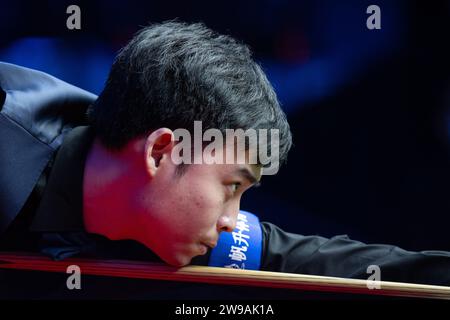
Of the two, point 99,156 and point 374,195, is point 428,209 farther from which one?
point 99,156

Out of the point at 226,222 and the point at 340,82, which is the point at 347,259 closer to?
the point at 226,222

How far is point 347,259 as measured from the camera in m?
1.65

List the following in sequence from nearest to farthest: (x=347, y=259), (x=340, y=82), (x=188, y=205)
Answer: (x=188, y=205) → (x=347, y=259) → (x=340, y=82)

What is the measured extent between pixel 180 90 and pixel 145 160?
0.17m

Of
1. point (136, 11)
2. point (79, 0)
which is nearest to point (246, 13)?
point (136, 11)

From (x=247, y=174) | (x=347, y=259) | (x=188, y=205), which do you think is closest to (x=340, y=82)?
(x=347, y=259)

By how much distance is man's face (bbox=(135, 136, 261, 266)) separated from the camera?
4.66ft

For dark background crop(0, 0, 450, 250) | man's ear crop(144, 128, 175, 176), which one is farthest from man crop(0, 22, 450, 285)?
dark background crop(0, 0, 450, 250)

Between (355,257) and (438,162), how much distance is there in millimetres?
632

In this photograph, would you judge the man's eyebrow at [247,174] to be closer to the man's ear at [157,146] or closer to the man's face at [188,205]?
the man's face at [188,205]

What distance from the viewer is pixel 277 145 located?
5.01ft

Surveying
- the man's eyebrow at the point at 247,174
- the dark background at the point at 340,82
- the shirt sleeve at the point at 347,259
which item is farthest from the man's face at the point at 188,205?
the dark background at the point at 340,82

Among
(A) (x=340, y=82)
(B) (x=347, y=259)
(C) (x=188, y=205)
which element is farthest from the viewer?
(A) (x=340, y=82)

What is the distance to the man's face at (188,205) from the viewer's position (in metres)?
1.42
